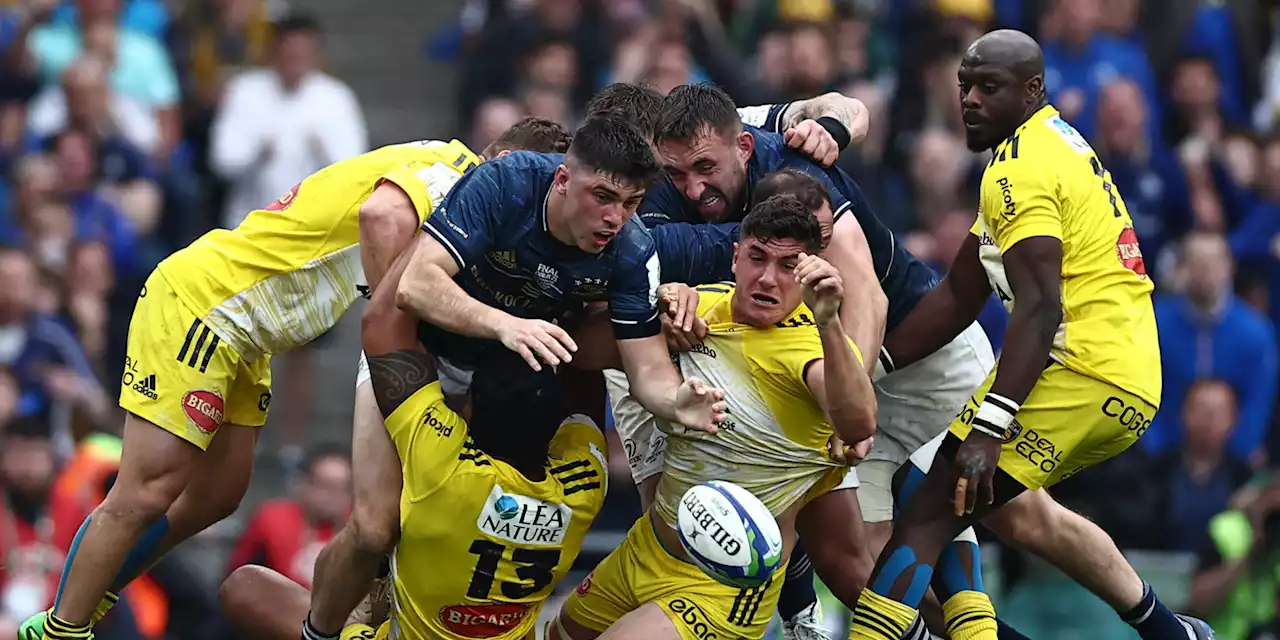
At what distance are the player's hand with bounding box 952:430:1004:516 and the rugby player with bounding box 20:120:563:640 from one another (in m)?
2.21

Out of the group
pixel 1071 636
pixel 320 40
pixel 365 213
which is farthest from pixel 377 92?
pixel 365 213

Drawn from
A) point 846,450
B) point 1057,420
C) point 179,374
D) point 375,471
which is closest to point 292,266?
point 179,374

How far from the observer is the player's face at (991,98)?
9.18 m

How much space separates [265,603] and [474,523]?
1.60 meters

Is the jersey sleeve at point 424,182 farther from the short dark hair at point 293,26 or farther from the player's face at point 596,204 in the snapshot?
the short dark hair at point 293,26

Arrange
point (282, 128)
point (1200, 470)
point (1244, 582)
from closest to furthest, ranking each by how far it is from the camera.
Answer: point (1244, 582), point (1200, 470), point (282, 128)

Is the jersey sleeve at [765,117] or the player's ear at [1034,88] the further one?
the jersey sleeve at [765,117]

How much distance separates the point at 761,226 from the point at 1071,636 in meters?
5.01

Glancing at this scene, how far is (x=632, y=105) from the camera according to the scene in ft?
30.8

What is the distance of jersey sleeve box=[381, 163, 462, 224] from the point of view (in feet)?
30.6

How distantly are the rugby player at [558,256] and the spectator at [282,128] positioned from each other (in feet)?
21.9

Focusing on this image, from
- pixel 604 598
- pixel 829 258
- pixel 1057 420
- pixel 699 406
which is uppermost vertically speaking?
pixel 829 258

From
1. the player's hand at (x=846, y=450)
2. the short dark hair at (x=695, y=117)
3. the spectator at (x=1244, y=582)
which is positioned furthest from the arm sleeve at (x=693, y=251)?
the spectator at (x=1244, y=582)

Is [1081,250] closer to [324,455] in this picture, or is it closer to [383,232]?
[383,232]
